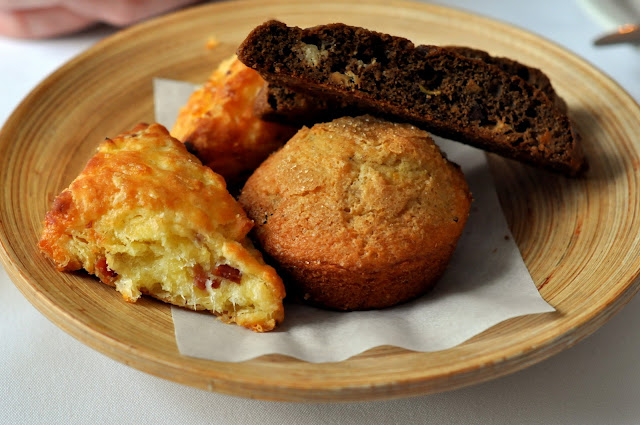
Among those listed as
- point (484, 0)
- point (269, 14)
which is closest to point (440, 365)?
point (269, 14)

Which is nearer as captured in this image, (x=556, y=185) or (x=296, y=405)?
(x=296, y=405)

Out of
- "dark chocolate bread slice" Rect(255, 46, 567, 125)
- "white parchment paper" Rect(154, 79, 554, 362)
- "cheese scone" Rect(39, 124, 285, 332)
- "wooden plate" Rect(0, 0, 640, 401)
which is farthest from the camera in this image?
"dark chocolate bread slice" Rect(255, 46, 567, 125)

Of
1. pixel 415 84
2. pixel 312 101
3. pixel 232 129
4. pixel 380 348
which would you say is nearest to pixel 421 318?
pixel 380 348

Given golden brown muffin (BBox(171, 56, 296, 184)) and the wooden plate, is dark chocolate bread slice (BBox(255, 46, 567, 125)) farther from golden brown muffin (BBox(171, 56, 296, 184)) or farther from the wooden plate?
the wooden plate

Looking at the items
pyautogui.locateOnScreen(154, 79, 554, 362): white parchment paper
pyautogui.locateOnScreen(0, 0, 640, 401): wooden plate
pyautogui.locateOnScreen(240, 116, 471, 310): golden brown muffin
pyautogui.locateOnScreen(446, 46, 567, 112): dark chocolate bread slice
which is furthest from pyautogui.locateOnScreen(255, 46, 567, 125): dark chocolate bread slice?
pyautogui.locateOnScreen(154, 79, 554, 362): white parchment paper

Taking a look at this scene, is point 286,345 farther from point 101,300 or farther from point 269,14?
point 269,14

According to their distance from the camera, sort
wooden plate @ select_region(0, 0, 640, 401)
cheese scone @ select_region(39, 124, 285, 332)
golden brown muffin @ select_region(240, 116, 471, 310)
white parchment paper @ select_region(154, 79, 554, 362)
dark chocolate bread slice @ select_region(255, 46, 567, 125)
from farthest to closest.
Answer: dark chocolate bread slice @ select_region(255, 46, 567, 125) < golden brown muffin @ select_region(240, 116, 471, 310) < cheese scone @ select_region(39, 124, 285, 332) < white parchment paper @ select_region(154, 79, 554, 362) < wooden plate @ select_region(0, 0, 640, 401)
